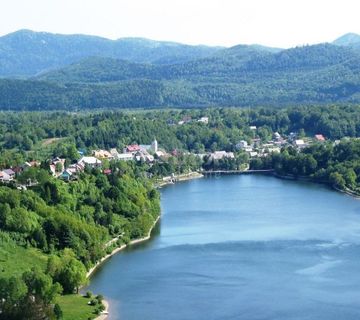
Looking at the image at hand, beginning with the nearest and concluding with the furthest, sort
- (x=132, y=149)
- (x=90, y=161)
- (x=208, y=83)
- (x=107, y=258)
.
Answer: (x=107, y=258)
(x=90, y=161)
(x=132, y=149)
(x=208, y=83)

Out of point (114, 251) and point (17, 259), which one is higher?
point (17, 259)

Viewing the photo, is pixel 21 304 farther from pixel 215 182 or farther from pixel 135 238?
pixel 215 182

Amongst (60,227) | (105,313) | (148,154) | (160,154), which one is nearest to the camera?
(105,313)

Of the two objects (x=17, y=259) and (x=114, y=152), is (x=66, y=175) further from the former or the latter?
(x=114, y=152)

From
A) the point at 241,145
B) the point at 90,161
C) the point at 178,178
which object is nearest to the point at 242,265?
the point at 90,161


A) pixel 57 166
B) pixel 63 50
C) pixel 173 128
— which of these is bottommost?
pixel 57 166

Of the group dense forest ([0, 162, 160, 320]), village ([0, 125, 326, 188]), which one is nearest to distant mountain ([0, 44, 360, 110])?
village ([0, 125, 326, 188])

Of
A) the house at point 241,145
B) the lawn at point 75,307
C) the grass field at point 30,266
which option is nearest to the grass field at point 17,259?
the grass field at point 30,266

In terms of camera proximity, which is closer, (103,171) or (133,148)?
(103,171)
